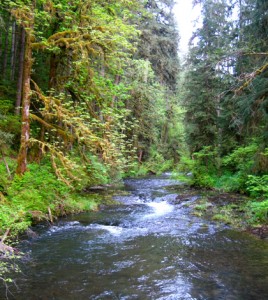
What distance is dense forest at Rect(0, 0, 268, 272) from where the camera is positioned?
32.3 ft

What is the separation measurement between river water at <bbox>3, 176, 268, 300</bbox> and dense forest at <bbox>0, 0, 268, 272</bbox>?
1.23 metres

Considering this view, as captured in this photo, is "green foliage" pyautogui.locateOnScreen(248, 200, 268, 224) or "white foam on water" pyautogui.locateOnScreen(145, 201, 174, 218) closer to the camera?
"green foliage" pyautogui.locateOnScreen(248, 200, 268, 224)

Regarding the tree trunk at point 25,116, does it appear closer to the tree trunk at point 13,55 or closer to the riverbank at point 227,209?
the riverbank at point 227,209

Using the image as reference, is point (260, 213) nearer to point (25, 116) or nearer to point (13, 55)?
point (25, 116)

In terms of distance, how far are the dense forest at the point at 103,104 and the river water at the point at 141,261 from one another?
1.23 m

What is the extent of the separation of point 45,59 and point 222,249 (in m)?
16.3

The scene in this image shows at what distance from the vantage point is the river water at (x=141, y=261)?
19.4 feet

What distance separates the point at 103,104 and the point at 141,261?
20.7ft

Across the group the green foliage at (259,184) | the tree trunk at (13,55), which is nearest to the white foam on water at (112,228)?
the green foliage at (259,184)

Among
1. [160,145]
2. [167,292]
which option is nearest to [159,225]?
[167,292]

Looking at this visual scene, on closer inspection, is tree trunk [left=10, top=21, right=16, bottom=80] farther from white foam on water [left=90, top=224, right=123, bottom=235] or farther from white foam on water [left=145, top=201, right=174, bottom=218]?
white foam on water [left=90, top=224, right=123, bottom=235]

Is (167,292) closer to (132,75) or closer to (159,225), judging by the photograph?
(159,225)

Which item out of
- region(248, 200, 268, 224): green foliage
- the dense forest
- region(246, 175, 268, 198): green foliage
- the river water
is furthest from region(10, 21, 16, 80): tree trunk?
region(248, 200, 268, 224): green foliage

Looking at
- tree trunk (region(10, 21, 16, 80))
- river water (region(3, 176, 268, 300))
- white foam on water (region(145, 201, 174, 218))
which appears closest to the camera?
river water (region(3, 176, 268, 300))
